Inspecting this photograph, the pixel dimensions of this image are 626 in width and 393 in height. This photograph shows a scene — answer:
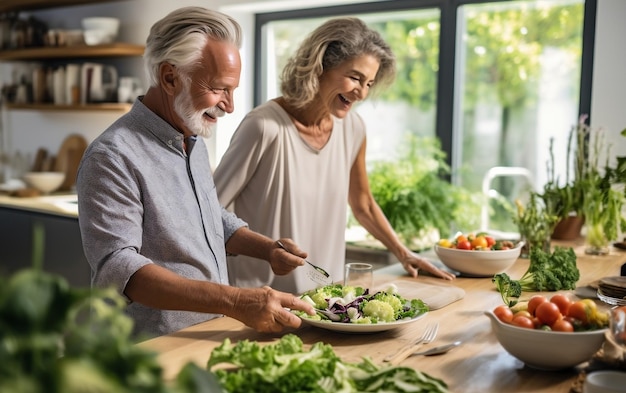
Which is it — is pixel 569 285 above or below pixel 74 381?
below

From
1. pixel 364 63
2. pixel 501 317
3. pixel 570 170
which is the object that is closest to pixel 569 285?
pixel 501 317

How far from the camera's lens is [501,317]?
4.72ft

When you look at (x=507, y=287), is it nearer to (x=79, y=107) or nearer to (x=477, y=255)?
(x=477, y=255)

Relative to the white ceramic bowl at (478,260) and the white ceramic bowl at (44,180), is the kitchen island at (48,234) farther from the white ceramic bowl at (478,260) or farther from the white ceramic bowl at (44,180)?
the white ceramic bowl at (478,260)

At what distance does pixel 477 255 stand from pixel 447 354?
82 cm

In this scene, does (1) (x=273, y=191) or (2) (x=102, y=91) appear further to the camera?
(2) (x=102, y=91)

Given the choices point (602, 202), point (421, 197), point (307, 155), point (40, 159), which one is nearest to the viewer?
point (307, 155)

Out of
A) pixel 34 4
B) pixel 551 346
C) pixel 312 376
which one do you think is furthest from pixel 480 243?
pixel 34 4

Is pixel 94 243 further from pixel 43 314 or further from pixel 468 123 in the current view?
pixel 468 123

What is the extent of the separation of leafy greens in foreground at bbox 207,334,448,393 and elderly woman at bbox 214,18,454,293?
115 centimetres

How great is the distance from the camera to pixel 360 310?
1.65 meters

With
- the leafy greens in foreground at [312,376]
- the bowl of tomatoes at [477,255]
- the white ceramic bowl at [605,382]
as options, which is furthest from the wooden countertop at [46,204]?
the white ceramic bowl at [605,382]

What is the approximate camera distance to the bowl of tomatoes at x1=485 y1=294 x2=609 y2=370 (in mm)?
1335

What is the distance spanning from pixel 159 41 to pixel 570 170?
2.48 m
